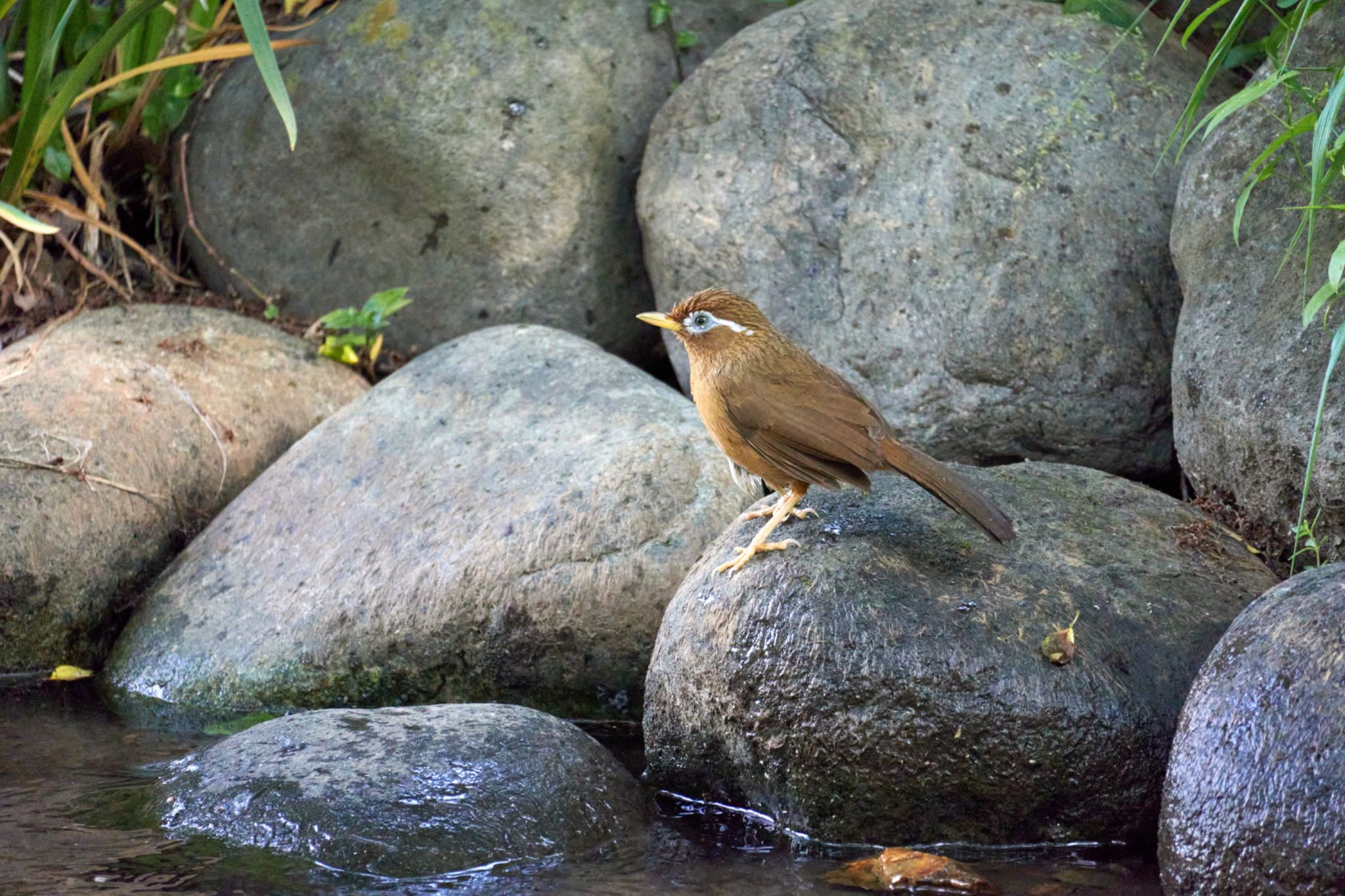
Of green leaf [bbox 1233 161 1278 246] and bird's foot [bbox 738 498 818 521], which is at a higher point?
green leaf [bbox 1233 161 1278 246]

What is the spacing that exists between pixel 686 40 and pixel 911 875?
15.5 ft

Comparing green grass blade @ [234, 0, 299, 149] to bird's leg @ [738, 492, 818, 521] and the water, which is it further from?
the water

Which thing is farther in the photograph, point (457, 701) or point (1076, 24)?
point (1076, 24)

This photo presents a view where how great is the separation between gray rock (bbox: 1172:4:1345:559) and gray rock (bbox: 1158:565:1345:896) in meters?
1.05

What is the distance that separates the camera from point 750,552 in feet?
14.1

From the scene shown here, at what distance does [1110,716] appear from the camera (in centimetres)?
390

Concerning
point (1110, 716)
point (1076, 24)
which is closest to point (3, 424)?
point (1110, 716)

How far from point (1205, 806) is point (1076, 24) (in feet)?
13.1

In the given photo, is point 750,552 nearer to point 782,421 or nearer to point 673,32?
point 782,421

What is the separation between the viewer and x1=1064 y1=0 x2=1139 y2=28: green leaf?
6.29 metres

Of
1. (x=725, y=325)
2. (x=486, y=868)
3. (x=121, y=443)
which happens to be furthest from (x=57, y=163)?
(x=486, y=868)

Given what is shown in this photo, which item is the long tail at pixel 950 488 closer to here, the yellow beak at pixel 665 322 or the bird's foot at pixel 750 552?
the bird's foot at pixel 750 552

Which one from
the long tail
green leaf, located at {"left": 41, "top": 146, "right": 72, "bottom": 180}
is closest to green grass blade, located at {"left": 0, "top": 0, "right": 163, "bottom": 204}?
green leaf, located at {"left": 41, "top": 146, "right": 72, "bottom": 180}

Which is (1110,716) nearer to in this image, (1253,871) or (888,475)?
(1253,871)
